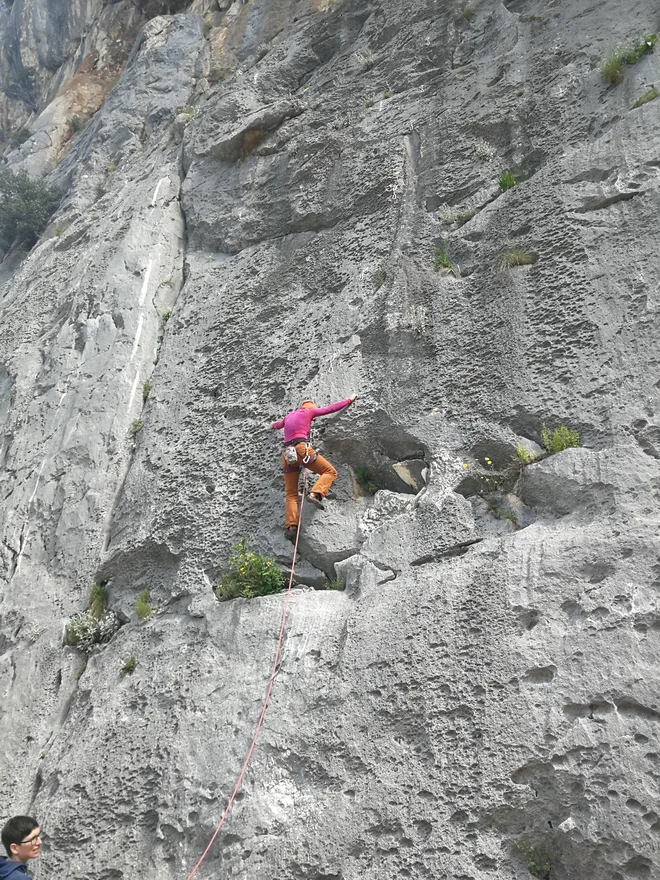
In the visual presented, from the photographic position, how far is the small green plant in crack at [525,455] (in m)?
6.02

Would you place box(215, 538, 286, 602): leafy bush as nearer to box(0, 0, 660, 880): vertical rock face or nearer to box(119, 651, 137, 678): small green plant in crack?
box(0, 0, 660, 880): vertical rock face

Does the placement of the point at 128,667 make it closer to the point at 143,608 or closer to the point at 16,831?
the point at 143,608

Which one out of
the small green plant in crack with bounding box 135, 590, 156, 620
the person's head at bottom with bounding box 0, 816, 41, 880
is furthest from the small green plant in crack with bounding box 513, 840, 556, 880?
the small green plant in crack with bounding box 135, 590, 156, 620

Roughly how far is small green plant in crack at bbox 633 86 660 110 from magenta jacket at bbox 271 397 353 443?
4.27 metres

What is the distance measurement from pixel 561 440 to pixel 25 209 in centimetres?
1417

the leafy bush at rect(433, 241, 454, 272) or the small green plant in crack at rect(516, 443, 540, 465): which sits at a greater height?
the leafy bush at rect(433, 241, 454, 272)

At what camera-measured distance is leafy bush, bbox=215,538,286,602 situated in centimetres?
641

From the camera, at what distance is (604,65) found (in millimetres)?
7797

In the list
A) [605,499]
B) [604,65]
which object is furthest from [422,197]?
[605,499]

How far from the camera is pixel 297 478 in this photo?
22.5 ft

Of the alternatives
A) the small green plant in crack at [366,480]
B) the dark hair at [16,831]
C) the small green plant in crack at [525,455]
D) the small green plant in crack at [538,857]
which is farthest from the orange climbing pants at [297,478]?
the small green plant in crack at [538,857]

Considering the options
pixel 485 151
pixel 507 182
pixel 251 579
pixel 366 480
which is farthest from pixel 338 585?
pixel 485 151

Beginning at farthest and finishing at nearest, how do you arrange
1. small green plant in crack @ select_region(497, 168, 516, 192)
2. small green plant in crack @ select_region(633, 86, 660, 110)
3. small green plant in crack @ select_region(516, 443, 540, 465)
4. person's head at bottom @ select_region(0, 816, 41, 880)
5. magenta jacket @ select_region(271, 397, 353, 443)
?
small green plant in crack @ select_region(497, 168, 516, 192) → small green plant in crack @ select_region(633, 86, 660, 110) → magenta jacket @ select_region(271, 397, 353, 443) → small green plant in crack @ select_region(516, 443, 540, 465) → person's head at bottom @ select_region(0, 816, 41, 880)

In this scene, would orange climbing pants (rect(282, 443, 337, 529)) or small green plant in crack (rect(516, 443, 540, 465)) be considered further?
orange climbing pants (rect(282, 443, 337, 529))
